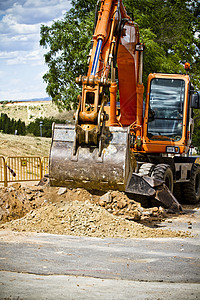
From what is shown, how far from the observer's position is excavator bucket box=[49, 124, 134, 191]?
762 cm

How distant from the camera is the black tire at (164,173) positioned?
10773mm

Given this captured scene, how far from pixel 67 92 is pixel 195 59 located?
9.15 metres

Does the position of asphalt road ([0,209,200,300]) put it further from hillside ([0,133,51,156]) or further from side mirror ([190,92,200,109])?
hillside ([0,133,51,156])

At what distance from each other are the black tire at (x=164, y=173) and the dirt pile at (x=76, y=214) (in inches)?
33.7

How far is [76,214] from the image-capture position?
830 centimetres

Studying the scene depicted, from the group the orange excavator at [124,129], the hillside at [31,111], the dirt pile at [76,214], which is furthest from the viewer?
the hillside at [31,111]

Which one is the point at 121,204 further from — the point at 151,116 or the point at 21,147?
the point at 21,147

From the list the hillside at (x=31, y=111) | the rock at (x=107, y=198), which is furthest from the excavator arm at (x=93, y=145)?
the hillside at (x=31, y=111)

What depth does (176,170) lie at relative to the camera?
12.4 meters

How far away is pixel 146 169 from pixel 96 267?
18.5 ft

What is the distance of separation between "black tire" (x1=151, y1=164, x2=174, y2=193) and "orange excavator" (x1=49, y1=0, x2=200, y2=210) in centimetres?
2

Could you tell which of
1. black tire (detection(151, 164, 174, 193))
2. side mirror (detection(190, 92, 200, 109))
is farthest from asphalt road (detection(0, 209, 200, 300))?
side mirror (detection(190, 92, 200, 109))

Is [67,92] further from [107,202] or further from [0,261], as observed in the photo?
[0,261]

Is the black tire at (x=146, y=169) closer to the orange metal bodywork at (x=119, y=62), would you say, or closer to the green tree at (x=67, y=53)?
the orange metal bodywork at (x=119, y=62)
